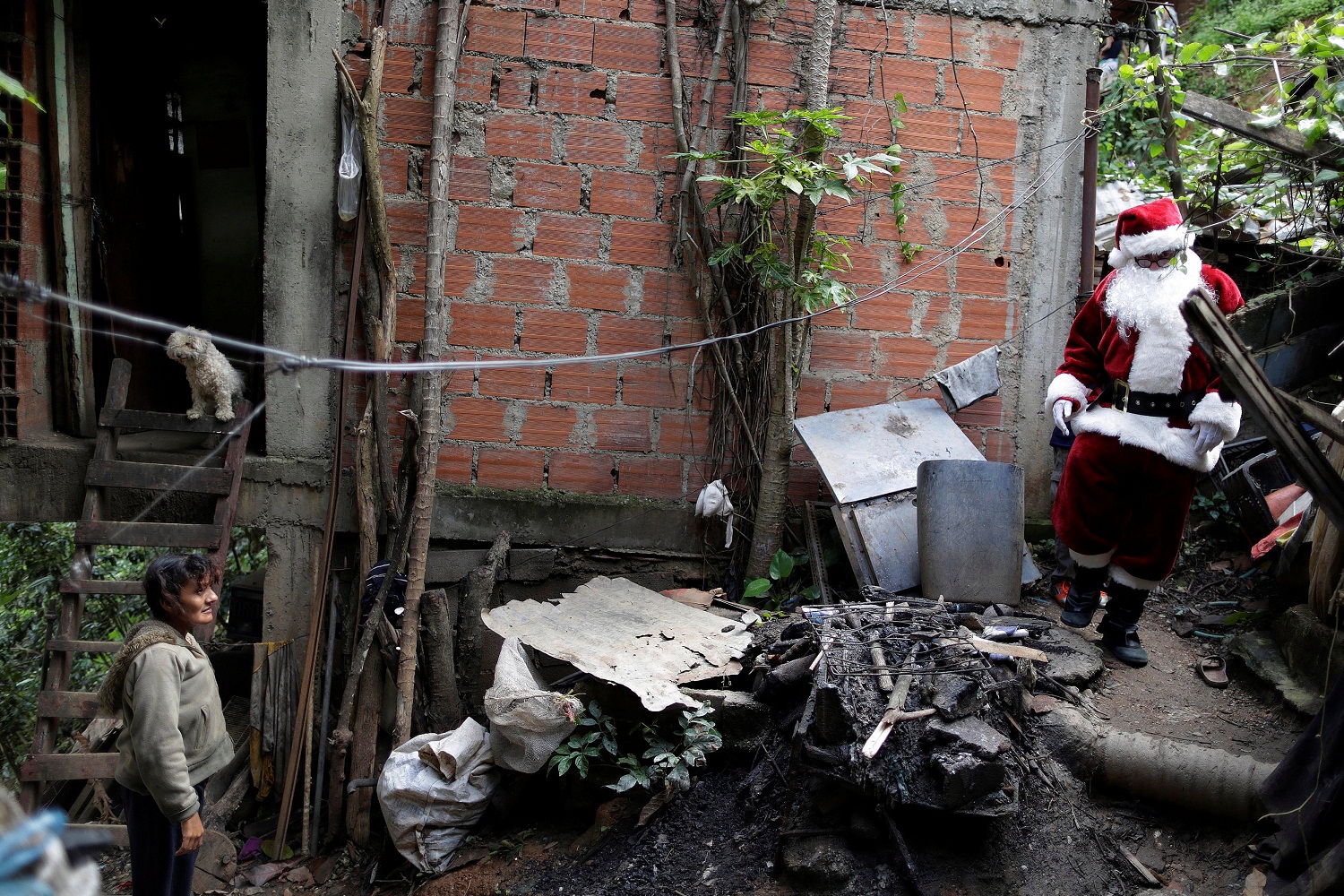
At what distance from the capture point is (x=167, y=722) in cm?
250

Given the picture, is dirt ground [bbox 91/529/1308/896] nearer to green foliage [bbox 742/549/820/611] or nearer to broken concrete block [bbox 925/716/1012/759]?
broken concrete block [bbox 925/716/1012/759]

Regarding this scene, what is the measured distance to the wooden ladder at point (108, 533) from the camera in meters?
3.78

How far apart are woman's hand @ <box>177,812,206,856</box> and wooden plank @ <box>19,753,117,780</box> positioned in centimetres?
146

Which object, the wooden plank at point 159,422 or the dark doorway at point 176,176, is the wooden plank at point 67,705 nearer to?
the wooden plank at point 159,422

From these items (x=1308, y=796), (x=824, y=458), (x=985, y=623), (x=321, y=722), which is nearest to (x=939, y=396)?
(x=824, y=458)

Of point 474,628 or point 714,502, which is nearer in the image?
point 474,628

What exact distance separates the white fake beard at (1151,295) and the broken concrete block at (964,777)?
1.84 meters

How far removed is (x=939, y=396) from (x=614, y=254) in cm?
181

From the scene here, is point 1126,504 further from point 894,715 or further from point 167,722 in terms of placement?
point 167,722

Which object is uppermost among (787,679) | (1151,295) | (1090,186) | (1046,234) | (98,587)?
(1090,186)

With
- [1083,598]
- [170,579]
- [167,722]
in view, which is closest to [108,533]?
[170,579]

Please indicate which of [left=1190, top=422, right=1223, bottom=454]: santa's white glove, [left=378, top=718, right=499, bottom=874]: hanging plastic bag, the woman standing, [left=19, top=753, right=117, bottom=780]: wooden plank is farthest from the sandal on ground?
[left=19, top=753, right=117, bottom=780]: wooden plank

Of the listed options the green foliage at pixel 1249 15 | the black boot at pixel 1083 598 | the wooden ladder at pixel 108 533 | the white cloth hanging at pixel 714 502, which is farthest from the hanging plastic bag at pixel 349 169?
the green foliage at pixel 1249 15

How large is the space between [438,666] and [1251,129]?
14.2ft
